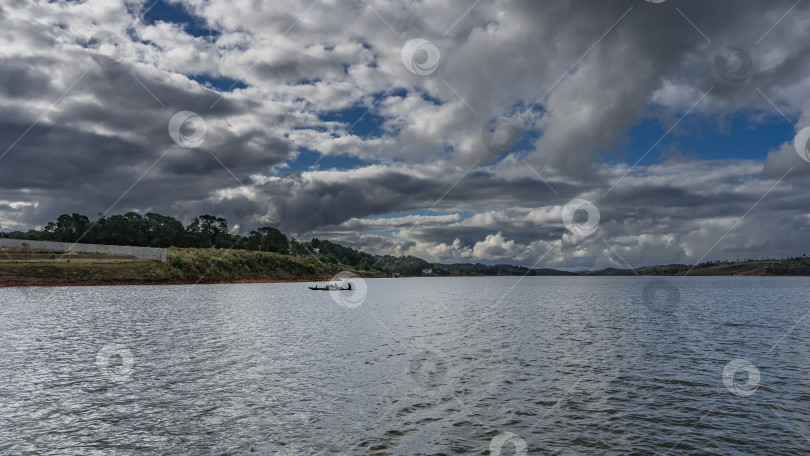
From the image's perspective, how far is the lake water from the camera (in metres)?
17.3

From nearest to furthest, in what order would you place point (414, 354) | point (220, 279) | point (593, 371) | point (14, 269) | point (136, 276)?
point (593, 371) < point (414, 354) < point (14, 269) < point (136, 276) < point (220, 279)

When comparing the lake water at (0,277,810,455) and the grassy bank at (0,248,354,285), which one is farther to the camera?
the grassy bank at (0,248,354,285)

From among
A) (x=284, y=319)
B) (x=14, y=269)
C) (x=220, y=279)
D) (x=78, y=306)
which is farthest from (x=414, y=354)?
(x=220, y=279)

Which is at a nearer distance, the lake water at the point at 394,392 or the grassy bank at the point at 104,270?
the lake water at the point at 394,392

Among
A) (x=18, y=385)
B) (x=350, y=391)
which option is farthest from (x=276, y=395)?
(x=18, y=385)

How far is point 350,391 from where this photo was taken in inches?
968

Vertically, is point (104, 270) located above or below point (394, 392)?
above

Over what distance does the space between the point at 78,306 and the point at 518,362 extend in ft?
224

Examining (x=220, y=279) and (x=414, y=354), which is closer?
(x=414, y=354)

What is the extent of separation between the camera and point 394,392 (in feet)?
80.6

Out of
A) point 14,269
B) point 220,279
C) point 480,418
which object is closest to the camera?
point 480,418

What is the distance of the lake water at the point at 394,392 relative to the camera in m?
17.3

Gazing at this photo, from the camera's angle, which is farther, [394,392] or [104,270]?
[104,270]

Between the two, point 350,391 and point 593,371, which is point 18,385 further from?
point 593,371
